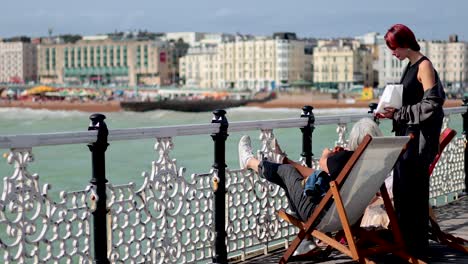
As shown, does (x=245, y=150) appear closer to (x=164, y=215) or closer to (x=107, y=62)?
(x=164, y=215)

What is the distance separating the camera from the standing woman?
3.86 metres

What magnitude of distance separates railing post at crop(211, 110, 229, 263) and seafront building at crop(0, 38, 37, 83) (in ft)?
497

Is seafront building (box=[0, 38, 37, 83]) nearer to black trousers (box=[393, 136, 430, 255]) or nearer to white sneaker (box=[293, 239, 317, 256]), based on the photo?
white sneaker (box=[293, 239, 317, 256])

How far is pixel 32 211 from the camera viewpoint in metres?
3.33

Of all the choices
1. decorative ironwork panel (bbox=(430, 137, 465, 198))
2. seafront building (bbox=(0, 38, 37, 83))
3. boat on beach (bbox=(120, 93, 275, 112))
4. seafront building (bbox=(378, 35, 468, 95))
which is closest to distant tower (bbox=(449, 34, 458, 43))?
seafront building (bbox=(378, 35, 468, 95))

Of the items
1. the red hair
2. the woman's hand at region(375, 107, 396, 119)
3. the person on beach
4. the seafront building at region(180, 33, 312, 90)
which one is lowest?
the person on beach

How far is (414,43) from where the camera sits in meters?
3.93

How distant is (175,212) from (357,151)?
2.95 feet

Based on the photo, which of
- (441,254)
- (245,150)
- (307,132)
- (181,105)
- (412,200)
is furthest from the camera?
(181,105)

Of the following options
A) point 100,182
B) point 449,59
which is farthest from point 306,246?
point 449,59

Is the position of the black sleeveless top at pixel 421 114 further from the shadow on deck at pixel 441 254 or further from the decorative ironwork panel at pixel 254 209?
the decorative ironwork panel at pixel 254 209

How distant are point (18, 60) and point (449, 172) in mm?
153995

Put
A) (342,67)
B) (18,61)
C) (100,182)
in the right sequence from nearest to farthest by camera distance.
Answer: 1. (100,182)
2. (342,67)
3. (18,61)

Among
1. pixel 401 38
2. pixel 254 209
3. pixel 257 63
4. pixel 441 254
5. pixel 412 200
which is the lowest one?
pixel 441 254
